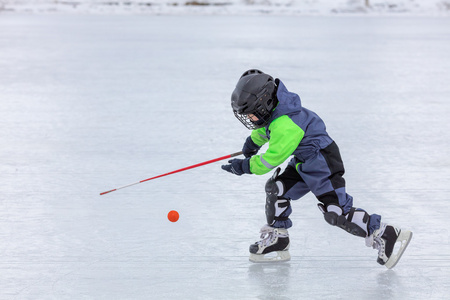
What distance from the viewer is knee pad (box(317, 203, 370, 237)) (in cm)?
295

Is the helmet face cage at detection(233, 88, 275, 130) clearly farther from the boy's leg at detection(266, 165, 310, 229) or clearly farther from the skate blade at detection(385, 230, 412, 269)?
the skate blade at detection(385, 230, 412, 269)

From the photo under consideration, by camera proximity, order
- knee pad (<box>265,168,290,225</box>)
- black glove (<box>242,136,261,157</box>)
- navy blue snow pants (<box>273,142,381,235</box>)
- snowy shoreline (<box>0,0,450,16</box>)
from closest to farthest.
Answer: navy blue snow pants (<box>273,142,381,235</box>), knee pad (<box>265,168,290,225</box>), black glove (<box>242,136,261,157</box>), snowy shoreline (<box>0,0,450,16</box>)

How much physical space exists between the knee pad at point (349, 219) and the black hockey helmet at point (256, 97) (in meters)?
0.50

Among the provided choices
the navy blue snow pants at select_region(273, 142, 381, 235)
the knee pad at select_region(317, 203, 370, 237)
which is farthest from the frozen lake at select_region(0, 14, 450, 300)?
the navy blue snow pants at select_region(273, 142, 381, 235)

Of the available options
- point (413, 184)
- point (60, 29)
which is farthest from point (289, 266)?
point (60, 29)

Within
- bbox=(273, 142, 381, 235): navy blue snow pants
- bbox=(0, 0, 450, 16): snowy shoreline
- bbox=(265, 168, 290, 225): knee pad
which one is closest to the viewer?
bbox=(273, 142, 381, 235): navy blue snow pants

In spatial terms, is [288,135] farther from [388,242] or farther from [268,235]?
[388,242]

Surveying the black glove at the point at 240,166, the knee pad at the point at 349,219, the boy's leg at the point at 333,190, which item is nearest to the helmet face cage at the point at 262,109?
the black glove at the point at 240,166

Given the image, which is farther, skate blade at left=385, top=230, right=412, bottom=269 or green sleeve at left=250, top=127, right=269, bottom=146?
green sleeve at left=250, top=127, right=269, bottom=146

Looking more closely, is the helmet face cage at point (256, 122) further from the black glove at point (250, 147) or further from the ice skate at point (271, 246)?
the ice skate at point (271, 246)

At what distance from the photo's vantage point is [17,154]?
4.98m

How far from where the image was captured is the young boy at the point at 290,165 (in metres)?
2.83

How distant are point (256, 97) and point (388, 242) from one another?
0.89 metres

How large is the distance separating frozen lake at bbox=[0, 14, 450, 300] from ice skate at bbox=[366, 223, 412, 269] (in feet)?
0.18
